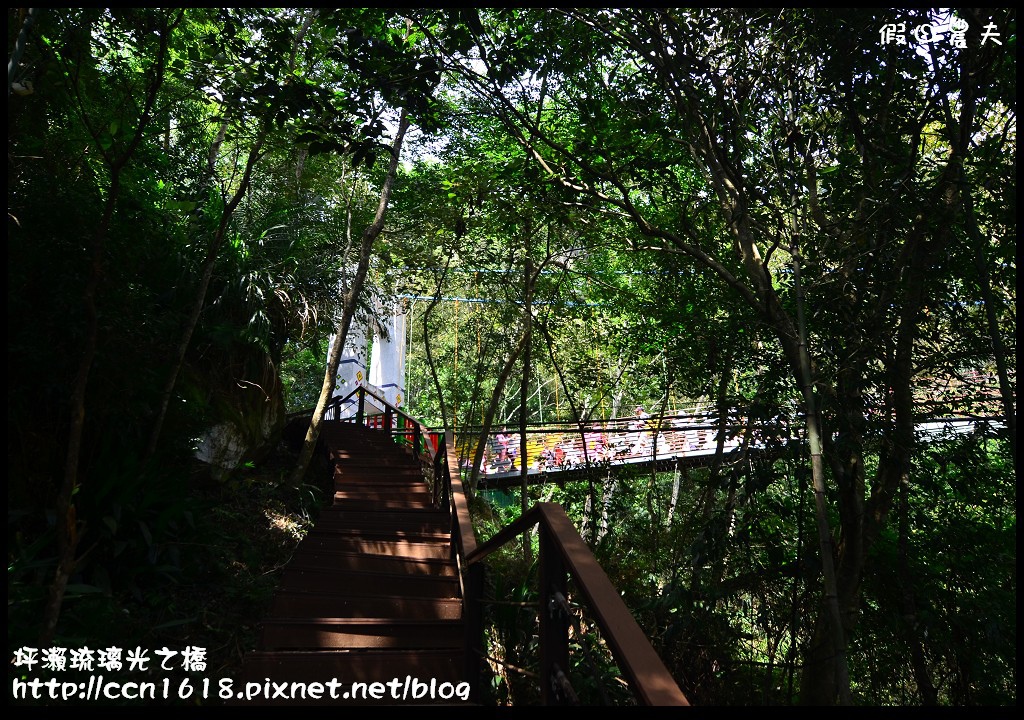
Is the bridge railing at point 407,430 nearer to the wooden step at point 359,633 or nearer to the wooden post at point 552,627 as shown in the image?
the wooden step at point 359,633

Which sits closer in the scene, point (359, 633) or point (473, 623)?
point (473, 623)

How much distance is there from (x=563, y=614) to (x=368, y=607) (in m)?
2.59

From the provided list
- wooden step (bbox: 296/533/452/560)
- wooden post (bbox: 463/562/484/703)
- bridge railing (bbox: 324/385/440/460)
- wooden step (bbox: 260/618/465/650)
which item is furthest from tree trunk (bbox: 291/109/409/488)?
wooden post (bbox: 463/562/484/703)

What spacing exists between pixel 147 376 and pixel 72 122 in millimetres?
1800

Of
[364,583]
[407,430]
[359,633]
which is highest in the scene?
[407,430]

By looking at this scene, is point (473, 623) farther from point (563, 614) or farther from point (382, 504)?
Result: point (382, 504)

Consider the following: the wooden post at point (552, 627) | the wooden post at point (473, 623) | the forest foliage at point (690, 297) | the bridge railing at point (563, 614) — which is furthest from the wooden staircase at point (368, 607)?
the wooden post at point (552, 627)

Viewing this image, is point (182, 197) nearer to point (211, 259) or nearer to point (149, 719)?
point (211, 259)

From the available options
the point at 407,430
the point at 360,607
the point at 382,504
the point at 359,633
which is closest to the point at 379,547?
the point at 360,607

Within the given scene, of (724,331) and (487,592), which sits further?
(487,592)

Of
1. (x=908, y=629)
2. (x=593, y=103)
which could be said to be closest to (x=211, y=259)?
(x=593, y=103)

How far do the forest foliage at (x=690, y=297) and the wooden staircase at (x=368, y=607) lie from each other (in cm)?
34

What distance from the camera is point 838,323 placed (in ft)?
10.3

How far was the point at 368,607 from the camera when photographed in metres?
4.33
